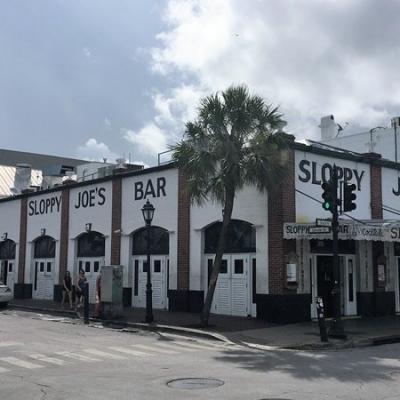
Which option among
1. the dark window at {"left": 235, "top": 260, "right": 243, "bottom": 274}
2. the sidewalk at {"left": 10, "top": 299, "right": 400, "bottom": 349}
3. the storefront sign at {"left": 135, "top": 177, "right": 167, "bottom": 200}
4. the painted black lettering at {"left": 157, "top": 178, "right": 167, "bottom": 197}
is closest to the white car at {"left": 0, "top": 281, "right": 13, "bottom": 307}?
the sidewalk at {"left": 10, "top": 299, "right": 400, "bottom": 349}

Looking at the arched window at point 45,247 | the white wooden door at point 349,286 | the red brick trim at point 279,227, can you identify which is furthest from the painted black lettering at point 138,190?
the white wooden door at point 349,286

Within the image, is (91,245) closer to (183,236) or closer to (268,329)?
(183,236)

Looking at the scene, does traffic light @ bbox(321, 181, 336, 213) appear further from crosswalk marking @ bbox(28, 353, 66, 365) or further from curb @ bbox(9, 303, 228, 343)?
crosswalk marking @ bbox(28, 353, 66, 365)

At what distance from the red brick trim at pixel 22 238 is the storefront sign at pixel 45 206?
23.4 inches

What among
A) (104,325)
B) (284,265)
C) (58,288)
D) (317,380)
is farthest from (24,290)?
(317,380)

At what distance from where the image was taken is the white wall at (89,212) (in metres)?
27.4

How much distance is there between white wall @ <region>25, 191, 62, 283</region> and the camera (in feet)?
101

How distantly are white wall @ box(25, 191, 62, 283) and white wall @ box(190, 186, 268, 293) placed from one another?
10242 mm

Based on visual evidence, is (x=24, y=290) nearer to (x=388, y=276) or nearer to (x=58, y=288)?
(x=58, y=288)

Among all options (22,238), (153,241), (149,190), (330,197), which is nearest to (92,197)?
(149,190)

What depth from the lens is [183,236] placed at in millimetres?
23500

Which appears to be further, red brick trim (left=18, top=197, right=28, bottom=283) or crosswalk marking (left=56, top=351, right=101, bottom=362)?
red brick trim (left=18, top=197, right=28, bottom=283)

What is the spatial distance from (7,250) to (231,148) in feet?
71.5

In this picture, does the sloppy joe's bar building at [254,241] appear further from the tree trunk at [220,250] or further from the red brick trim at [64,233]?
the tree trunk at [220,250]
